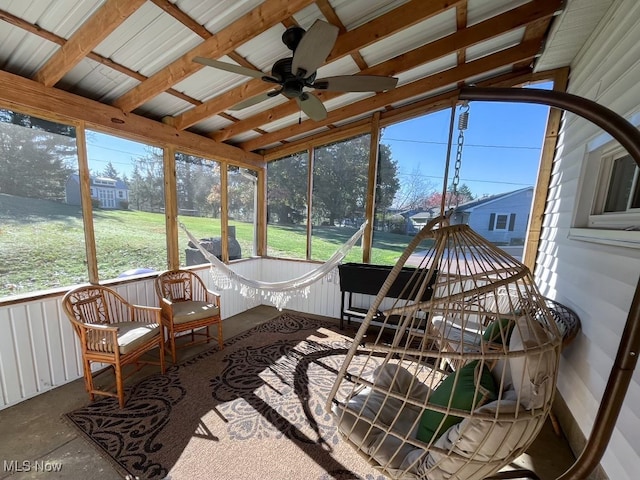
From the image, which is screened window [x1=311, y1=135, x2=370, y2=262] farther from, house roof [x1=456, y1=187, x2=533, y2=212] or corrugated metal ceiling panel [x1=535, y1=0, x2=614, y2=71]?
corrugated metal ceiling panel [x1=535, y1=0, x2=614, y2=71]

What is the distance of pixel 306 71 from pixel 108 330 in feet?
6.61

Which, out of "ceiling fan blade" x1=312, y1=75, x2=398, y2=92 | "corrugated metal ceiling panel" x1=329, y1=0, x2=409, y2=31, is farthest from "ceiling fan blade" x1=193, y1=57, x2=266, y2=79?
"corrugated metal ceiling panel" x1=329, y1=0, x2=409, y2=31

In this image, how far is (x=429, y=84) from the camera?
8.50 ft

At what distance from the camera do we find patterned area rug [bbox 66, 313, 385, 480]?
1431mm

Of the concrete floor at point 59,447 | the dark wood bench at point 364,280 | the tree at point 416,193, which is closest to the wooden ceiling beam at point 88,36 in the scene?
the concrete floor at point 59,447

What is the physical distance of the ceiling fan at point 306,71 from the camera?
1.17 meters

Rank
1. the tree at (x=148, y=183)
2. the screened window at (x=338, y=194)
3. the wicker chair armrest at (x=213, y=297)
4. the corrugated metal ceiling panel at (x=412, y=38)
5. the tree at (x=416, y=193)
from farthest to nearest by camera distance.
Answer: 1. the screened window at (x=338, y=194)
2. the tree at (x=416, y=193)
3. the wicker chair armrest at (x=213, y=297)
4. the tree at (x=148, y=183)
5. the corrugated metal ceiling panel at (x=412, y=38)

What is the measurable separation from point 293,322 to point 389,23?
10.1 feet

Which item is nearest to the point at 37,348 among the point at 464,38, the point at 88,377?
the point at 88,377

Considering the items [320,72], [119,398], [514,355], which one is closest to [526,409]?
[514,355]

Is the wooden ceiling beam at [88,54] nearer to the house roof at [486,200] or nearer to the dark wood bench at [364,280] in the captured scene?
the dark wood bench at [364,280]

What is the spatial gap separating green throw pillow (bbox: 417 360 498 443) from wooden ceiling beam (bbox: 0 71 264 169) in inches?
114

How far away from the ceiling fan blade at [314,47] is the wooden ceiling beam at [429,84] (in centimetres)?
166

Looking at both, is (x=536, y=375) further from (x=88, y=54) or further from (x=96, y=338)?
(x=88, y=54)
